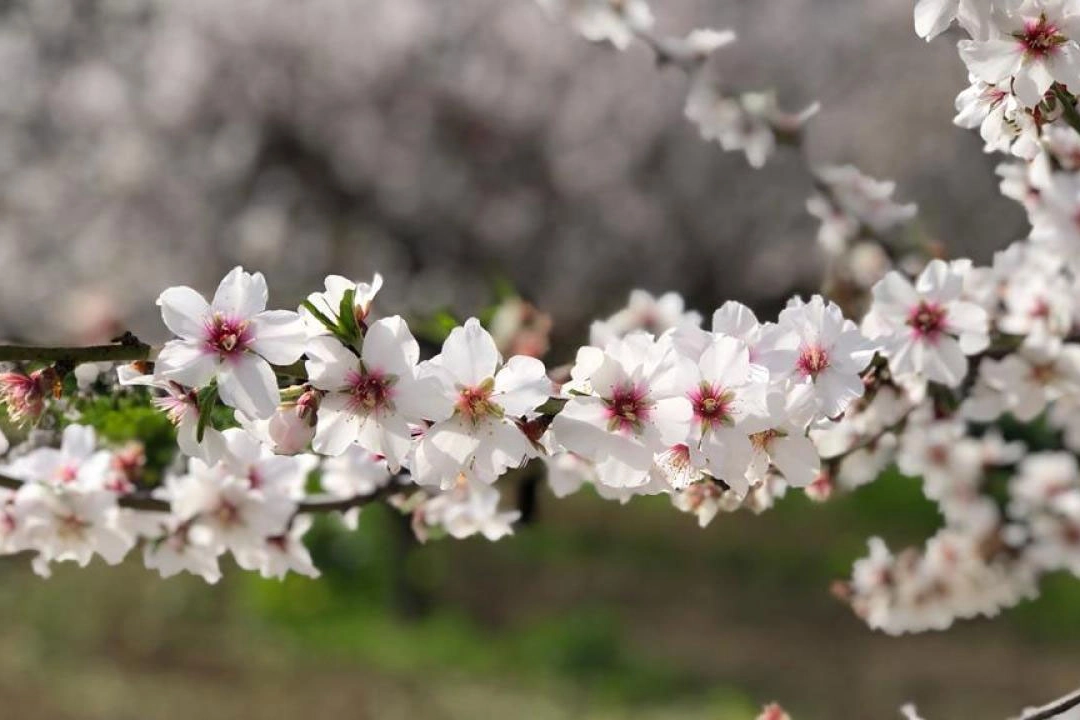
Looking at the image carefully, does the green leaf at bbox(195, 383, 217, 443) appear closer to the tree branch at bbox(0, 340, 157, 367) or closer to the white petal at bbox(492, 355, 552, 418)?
the tree branch at bbox(0, 340, 157, 367)

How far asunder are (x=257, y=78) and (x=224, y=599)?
2.97 m

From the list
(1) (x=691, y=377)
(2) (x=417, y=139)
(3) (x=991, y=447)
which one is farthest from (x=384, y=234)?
(1) (x=691, y=377)

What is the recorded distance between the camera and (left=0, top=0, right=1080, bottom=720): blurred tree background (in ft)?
16.9

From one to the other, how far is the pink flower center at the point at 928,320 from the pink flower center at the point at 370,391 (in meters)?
0.62

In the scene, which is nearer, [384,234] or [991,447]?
[991,447]

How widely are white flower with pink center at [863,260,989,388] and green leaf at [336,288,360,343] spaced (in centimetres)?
57

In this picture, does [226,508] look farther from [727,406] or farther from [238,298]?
[727,406]

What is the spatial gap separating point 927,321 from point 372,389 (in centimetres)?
65

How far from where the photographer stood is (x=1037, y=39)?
1013 mm

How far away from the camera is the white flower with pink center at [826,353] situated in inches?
38.8

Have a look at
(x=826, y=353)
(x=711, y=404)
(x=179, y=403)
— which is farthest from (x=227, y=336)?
(x=826, y=353)

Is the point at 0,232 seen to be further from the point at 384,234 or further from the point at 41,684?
the point at 41,684

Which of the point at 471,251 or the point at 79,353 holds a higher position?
the point at 471,251

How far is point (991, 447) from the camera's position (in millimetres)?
2607
